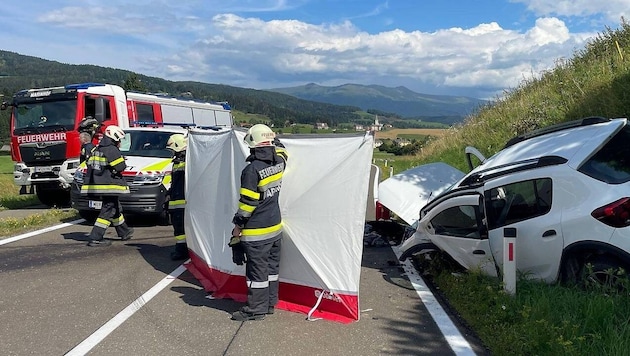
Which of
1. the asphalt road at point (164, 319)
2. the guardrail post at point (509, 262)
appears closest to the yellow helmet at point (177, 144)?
the asphalt road at point (164, 319)

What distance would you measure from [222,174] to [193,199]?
0.88m

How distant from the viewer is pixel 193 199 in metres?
6.85

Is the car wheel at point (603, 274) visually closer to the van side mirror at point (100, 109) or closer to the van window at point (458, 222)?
the van window at point (458, 222)

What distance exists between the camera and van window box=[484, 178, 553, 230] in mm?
5438

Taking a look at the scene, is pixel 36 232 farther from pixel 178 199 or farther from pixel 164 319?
pixel 164 319

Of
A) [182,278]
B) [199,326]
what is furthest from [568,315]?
[182,278]

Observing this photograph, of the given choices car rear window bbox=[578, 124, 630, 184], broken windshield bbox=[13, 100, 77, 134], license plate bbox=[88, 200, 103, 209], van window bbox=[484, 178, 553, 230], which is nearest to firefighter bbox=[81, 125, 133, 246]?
license plate bbox=[88, 200, 103, 209]

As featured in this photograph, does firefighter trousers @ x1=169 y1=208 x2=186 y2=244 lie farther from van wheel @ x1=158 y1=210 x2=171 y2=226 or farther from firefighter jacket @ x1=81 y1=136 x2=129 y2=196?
van wheel @ x1=158 y1=210 x2=171 y2=226

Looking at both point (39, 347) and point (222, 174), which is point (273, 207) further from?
point (39, 347)

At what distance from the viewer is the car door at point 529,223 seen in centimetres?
534

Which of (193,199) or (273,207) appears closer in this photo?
(273,207)

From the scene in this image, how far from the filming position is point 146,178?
9977mm

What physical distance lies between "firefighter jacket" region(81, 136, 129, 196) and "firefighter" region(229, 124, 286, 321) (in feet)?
13.4

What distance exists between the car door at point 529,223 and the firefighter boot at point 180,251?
13.7 feet
